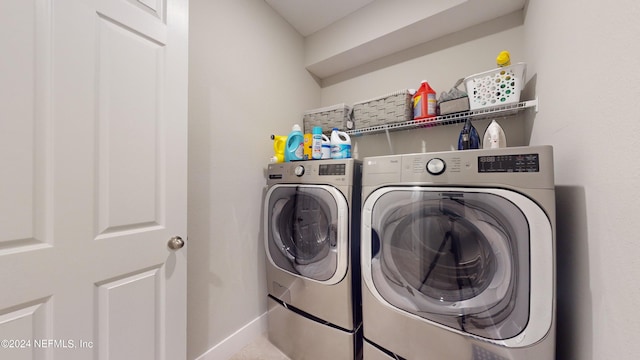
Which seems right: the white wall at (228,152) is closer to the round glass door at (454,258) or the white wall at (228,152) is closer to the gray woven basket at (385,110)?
the gray woven basket at (385,110)

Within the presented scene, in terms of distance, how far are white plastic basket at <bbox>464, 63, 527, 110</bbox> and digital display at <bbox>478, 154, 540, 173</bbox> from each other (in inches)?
25.9

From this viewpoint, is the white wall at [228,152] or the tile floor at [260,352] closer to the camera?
the white wall at [228,152]

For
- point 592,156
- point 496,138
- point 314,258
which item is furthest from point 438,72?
point 314,258

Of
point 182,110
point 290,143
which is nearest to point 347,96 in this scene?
point 290,143

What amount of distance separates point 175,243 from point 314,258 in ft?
2.46

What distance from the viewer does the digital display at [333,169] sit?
1.23 metres

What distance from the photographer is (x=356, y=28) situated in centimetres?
179

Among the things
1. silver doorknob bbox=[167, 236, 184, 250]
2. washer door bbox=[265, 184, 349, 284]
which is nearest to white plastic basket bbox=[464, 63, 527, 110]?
washer door bbox=[265, 184, 349, 284]

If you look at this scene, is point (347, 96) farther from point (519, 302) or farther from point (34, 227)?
point (34, 227)

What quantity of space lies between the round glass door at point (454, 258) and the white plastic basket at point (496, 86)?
0.77 metres

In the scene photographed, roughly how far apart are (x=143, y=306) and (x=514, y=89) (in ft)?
7.04

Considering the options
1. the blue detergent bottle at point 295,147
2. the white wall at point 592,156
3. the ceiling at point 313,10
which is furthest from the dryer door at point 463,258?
the ceiling at point 313,10

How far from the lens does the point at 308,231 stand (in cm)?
143

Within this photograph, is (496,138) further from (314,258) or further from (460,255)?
(314,258)
